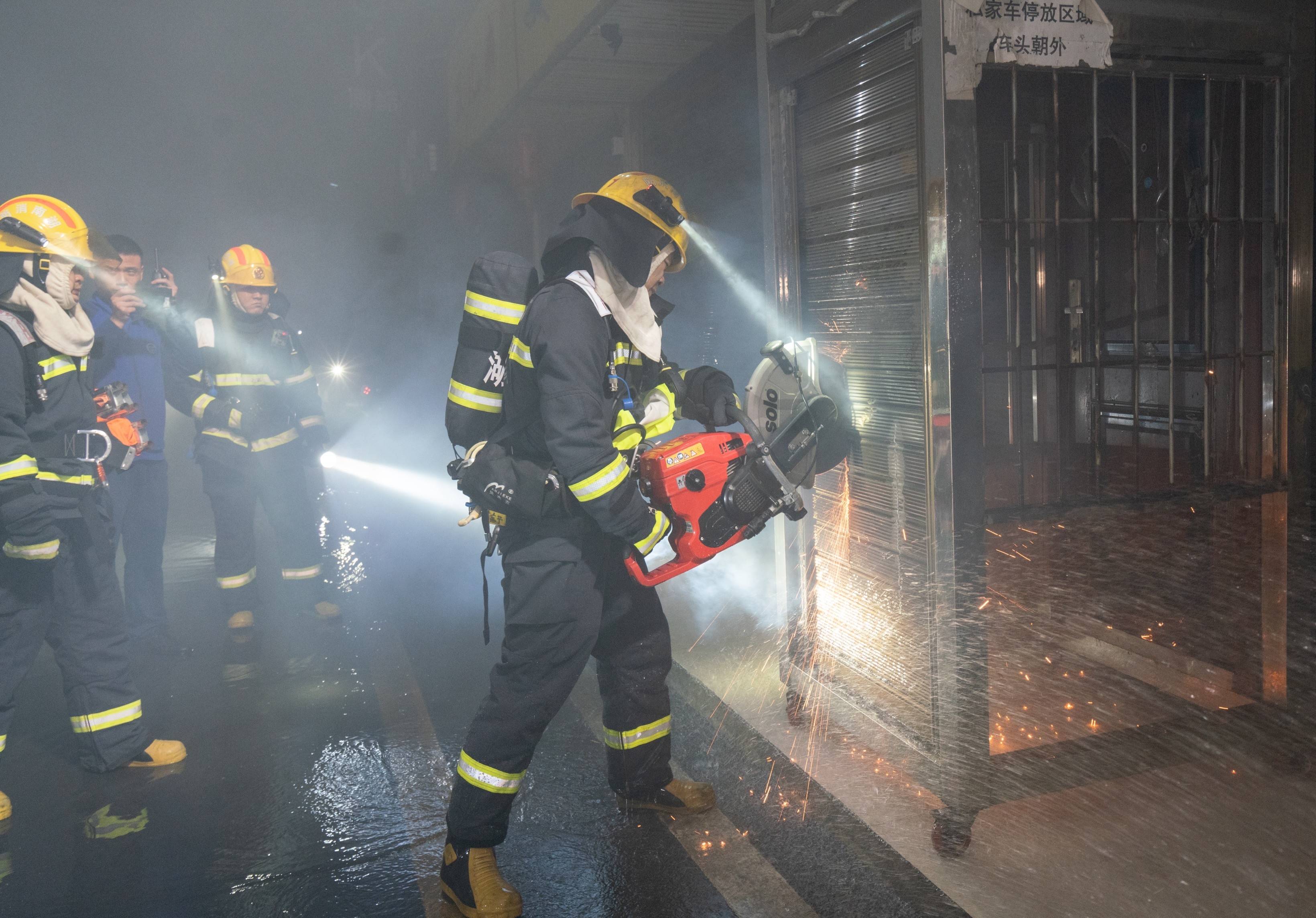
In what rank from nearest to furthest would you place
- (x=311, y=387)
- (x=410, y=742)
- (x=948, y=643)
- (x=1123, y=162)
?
(x=948, y=643) → (x=410, y=742) → (x=1123, y=162) → (x=311, y=387)

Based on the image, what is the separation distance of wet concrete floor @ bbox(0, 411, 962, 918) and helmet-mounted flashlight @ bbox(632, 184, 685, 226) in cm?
220

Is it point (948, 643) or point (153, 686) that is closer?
point (948, 643)

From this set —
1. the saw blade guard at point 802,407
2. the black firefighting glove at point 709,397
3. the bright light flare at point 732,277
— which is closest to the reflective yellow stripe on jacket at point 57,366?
the black firefighting glove at point 709,397

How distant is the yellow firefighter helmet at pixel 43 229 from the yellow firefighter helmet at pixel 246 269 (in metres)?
1.92

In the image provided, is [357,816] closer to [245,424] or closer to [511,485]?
[511,485]

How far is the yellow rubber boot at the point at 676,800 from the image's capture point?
3406mm

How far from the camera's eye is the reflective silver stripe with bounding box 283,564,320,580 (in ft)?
20.9

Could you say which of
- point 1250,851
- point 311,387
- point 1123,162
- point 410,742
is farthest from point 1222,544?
point 311,387

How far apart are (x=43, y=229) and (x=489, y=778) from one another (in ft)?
10.1

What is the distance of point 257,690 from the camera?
4.97 meters

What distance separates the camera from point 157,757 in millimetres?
4074

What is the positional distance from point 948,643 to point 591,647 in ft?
4.14

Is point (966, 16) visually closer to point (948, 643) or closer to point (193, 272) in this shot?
point (948, 643)

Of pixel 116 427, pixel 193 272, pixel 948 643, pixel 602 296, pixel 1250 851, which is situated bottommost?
pixel 1250 851
